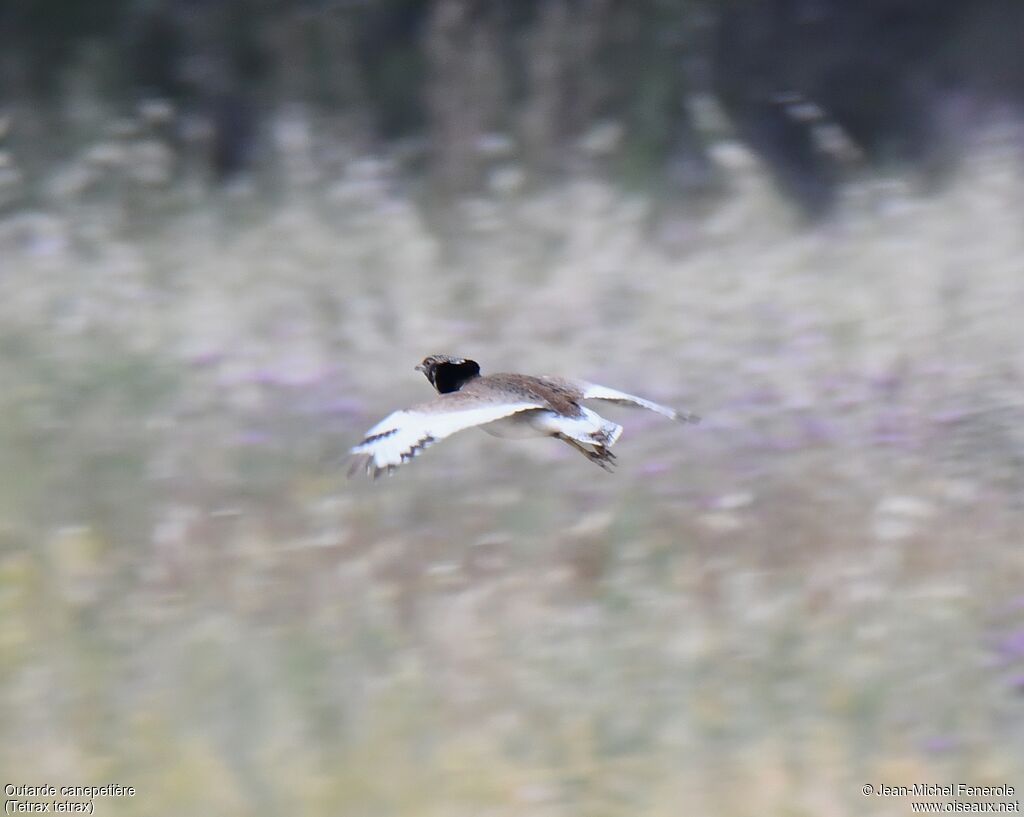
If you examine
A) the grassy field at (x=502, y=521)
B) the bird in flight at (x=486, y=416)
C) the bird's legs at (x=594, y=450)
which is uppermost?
the bird in flight at (x=486, y=416)

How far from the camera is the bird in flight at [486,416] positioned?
215 centimetres

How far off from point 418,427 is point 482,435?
1322 millimetres

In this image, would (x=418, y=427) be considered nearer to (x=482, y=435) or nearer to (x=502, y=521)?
(x=502, y=521)

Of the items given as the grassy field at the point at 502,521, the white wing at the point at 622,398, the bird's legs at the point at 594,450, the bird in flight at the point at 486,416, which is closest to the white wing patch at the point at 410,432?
the bird in flight at the point at 486,416

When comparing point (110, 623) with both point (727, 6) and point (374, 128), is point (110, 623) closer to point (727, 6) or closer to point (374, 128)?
point (374, 128)

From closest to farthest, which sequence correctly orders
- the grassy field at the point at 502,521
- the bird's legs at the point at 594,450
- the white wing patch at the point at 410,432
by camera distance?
1. the white wing patch at the point at 410,432
2. the bird's legs at the point at 594,450
3. the grassy field at the point at 502,521

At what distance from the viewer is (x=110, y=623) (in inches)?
118

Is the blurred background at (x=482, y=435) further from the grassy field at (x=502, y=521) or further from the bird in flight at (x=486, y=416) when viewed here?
the bird in flight at (x=486, y=416)

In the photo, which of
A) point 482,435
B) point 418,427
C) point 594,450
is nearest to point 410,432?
point 418,427

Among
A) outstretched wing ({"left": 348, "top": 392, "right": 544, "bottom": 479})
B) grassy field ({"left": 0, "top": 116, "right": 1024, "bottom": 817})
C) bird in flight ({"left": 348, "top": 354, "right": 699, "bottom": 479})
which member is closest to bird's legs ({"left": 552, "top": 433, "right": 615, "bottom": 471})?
bird in flight ({"left": 348, "top": 354, "right": 699, "bottom": 479})

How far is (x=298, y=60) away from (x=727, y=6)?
1694mm

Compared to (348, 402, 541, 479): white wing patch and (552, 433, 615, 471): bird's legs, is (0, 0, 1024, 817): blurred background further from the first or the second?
(348, 402, 541, 479): white wing patch

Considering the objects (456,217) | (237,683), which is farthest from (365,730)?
(456,217)

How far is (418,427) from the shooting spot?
2.21m
